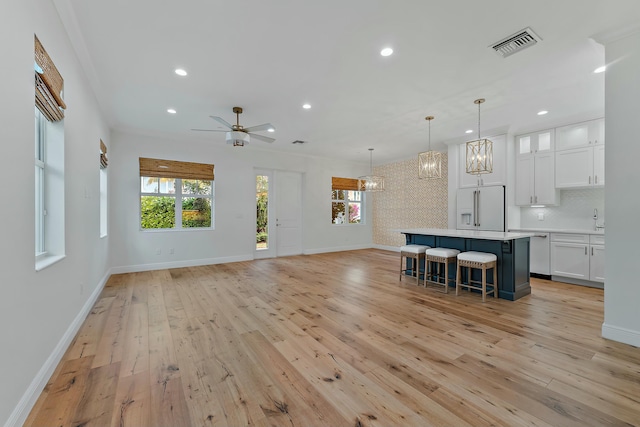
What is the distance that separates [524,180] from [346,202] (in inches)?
186

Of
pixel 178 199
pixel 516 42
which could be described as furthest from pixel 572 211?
pixel 178 199

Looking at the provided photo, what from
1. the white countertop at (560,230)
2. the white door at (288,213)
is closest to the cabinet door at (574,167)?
the white countertop at (560,230)

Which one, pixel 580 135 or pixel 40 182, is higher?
pixel 580 135

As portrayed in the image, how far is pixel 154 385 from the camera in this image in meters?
1.92

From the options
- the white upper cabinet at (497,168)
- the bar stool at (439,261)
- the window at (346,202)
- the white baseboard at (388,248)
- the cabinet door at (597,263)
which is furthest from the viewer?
the window at (346,202)

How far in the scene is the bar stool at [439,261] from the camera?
4113 millimetres

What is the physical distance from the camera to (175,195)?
19.7ft

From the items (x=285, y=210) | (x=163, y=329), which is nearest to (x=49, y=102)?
(x=163, y=329)

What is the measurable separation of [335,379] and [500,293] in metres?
3.04

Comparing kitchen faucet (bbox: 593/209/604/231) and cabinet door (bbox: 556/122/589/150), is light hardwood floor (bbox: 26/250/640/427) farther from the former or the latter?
cabinet door (bbox: 556/122/589/150)

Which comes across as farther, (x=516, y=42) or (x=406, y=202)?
(x=406, y=202)

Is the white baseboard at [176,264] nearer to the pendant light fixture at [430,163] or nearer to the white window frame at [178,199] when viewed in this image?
the white window frame at [178,199]

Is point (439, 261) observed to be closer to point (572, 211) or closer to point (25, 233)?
point (572, 211)

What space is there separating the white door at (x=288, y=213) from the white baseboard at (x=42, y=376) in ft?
15.4
